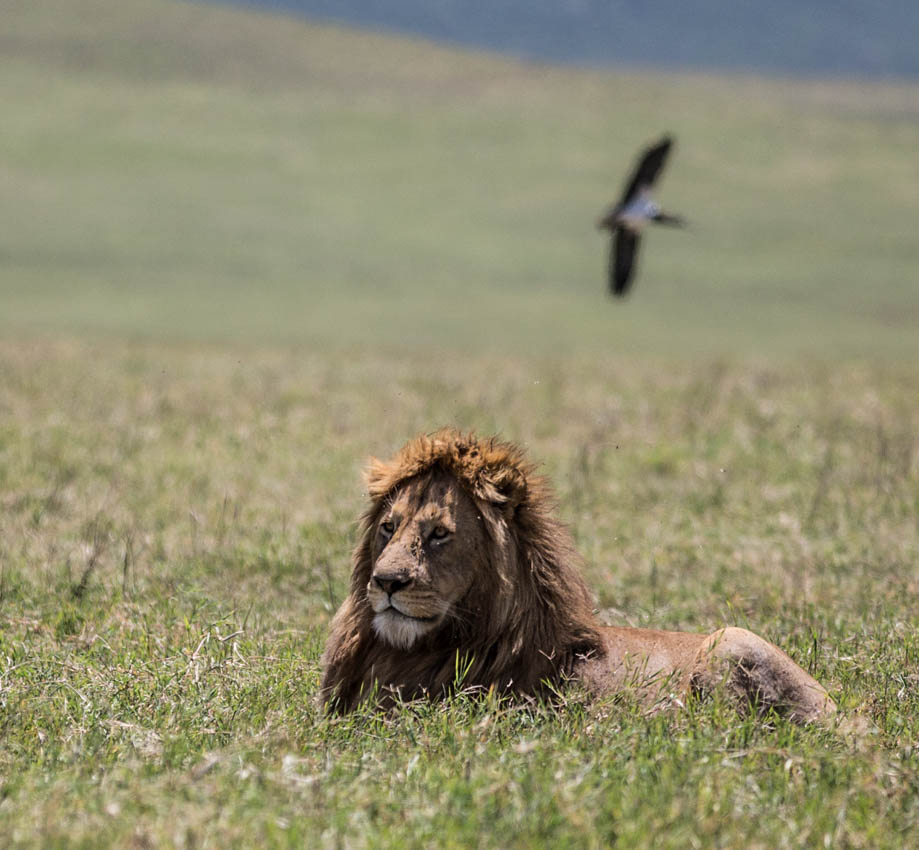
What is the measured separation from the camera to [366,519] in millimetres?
5629

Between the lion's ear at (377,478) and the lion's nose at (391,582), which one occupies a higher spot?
the lion's ear at (377,478)

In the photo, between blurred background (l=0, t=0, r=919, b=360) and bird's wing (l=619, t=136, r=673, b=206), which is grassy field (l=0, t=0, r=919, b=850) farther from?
bird's wing (l=619, t=136, r=673, b=206)

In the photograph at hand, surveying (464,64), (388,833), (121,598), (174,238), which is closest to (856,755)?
(388,833)

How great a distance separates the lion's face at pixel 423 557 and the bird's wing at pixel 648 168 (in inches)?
158

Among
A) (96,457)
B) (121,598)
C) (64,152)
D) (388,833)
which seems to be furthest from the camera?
(64,152)

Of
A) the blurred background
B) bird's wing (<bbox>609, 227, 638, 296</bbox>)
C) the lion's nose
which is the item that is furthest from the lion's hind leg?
the blurred background

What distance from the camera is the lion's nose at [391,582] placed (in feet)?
16.7

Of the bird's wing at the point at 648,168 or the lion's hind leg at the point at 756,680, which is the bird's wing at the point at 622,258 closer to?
the bird's wing at the point at 648,168

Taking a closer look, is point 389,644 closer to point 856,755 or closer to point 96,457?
point 856,755

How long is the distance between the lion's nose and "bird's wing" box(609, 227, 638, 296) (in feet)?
16.7

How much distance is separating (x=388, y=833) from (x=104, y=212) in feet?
170

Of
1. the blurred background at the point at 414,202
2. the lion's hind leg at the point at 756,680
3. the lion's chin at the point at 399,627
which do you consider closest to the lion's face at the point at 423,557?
the lion's chin at the point at 399,627

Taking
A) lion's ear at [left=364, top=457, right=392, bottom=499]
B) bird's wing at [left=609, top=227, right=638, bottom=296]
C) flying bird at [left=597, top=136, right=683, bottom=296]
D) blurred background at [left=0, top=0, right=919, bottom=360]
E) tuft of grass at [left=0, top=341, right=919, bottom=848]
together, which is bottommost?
tuft of grass at [left=0, top=341, right=919, bottom=848]

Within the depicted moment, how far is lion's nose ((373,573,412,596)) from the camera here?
510cm
